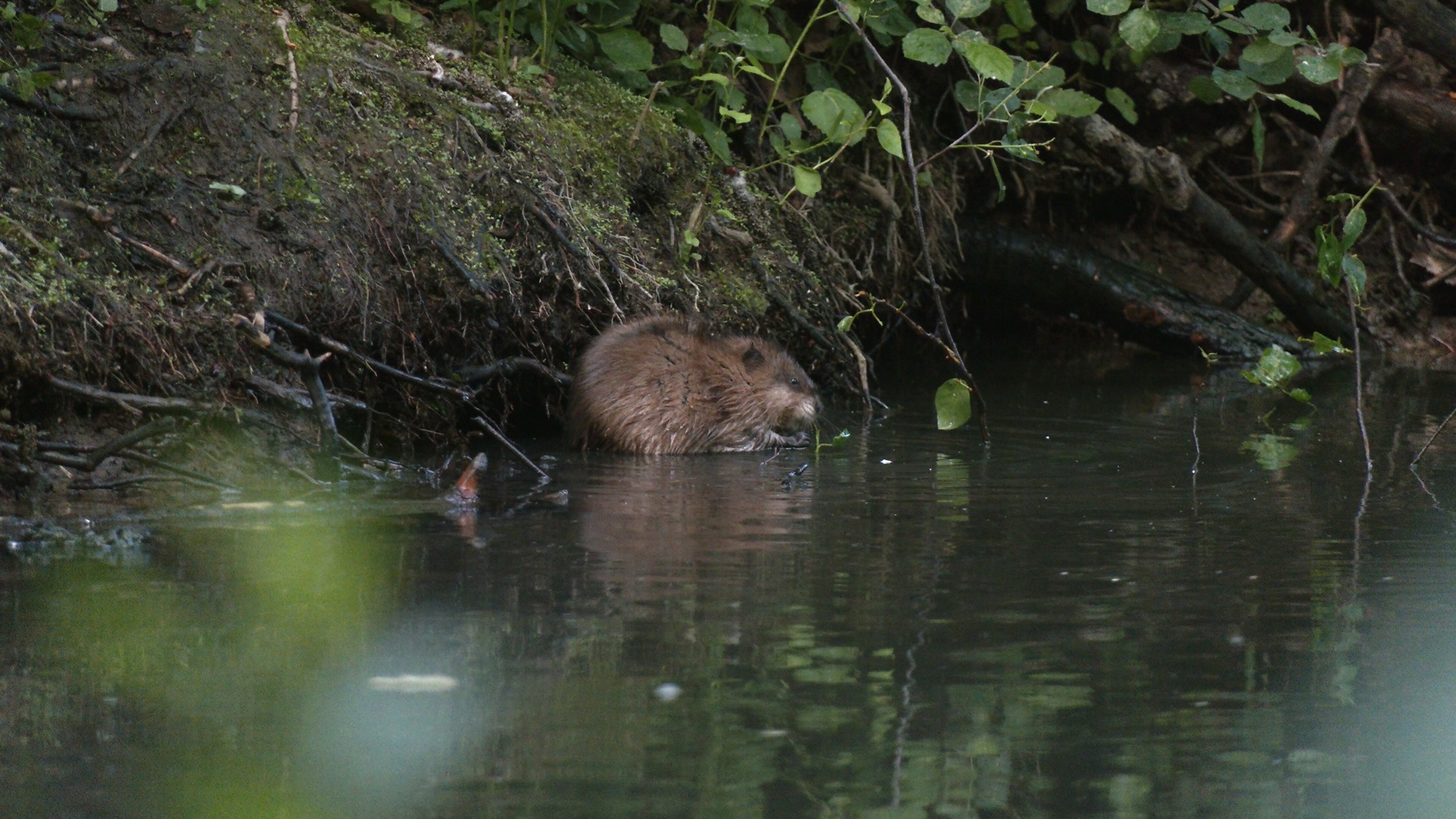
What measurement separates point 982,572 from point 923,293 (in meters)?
6.31

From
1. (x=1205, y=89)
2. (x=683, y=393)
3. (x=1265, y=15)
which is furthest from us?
(x=1205, y=89)

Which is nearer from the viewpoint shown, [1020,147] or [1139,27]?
[1020,147]

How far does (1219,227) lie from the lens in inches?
368

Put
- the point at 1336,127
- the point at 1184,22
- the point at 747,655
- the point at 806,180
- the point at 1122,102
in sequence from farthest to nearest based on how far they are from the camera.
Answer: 1. the point at 1336,127
2. the point at 1122,102
3. the point at 1184,22
4. the point at 806,180
5. the point at 747,655

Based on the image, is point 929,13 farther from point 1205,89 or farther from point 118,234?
point 118,234

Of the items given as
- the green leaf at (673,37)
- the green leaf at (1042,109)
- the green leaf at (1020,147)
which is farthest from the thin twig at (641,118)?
the green leaf at (1042,109)

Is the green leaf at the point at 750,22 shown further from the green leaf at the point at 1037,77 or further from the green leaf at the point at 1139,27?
the green leaf at the point at 1139,27

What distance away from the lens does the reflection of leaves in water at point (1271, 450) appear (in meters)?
5.85

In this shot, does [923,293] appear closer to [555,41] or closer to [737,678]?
[555,41]

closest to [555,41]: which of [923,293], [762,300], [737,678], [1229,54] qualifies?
[762,300]

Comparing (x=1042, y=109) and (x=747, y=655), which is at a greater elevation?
(x=1042, y=109)

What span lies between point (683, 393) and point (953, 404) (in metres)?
1.15

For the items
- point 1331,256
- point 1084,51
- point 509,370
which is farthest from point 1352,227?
point 1084,51

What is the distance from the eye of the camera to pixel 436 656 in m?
3.14
